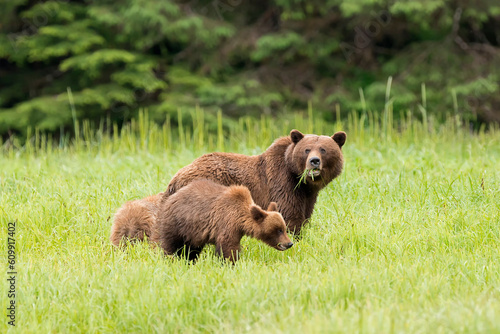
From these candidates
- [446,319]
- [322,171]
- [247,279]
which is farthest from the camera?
[322,171]

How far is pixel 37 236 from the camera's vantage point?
5.64 meters

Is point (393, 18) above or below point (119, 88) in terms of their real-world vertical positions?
above

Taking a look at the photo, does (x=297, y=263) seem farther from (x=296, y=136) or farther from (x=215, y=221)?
(x=296, y=136)

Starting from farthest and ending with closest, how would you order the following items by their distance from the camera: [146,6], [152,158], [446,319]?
[146,6], [152,158], [446,319]

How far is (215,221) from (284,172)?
3.71ft

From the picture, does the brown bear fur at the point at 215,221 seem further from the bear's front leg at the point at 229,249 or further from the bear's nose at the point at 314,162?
the bear's nose at the point at 314,162

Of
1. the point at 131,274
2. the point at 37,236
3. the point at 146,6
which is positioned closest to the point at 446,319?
the point at 131,274

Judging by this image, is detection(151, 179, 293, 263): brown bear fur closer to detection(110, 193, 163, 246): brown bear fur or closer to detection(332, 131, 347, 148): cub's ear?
detection(110, 193, 163, 246): brown bear fur

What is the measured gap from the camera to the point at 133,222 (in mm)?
5570

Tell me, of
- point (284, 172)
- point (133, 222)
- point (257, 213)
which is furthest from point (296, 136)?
point (133, 222)

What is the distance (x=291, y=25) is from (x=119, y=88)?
4.86 metres

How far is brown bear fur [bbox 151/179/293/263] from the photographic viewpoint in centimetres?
469

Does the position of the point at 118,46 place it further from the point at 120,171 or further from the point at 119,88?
the point at 120,171

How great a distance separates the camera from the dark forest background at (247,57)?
15.2 meters
